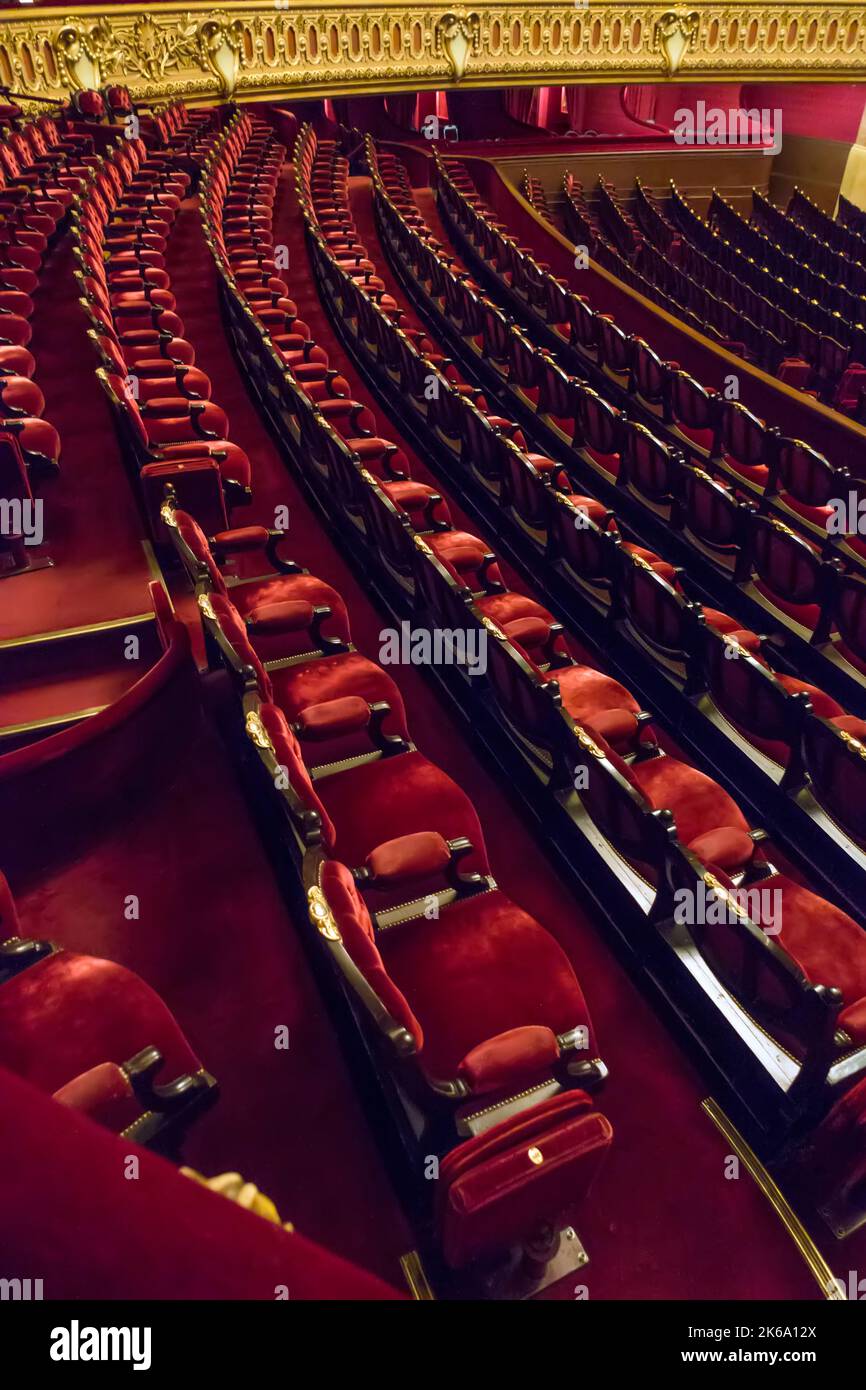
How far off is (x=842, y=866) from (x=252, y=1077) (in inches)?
25.6

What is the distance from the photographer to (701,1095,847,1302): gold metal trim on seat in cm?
59

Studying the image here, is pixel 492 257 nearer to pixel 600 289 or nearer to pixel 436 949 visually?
pixel 600 289

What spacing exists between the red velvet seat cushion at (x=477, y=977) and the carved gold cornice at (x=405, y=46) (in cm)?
459

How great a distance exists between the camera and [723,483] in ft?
5.20

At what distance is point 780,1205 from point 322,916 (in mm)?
439

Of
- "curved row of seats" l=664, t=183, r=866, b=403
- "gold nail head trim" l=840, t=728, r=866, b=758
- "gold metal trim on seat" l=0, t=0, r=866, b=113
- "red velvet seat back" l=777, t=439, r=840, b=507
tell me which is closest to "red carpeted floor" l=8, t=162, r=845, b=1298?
"gold nail head trim" l=840, t=728, r=866, b=758

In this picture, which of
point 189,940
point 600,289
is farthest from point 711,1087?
point 600,289

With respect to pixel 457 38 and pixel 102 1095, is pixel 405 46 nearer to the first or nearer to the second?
pixel 457 38

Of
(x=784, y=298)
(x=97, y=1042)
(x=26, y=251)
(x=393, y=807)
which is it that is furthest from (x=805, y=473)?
(x=26, y=251)

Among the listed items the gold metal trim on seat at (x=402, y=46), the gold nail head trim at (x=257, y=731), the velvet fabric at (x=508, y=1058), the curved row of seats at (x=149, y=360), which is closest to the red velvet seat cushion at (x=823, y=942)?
the velvet fabric at (x=508, y=1058)

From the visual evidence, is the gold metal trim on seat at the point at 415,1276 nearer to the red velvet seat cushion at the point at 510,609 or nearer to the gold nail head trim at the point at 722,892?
the gold nail head trim at the point at 722,892

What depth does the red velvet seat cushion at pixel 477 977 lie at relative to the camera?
635 millimetres
